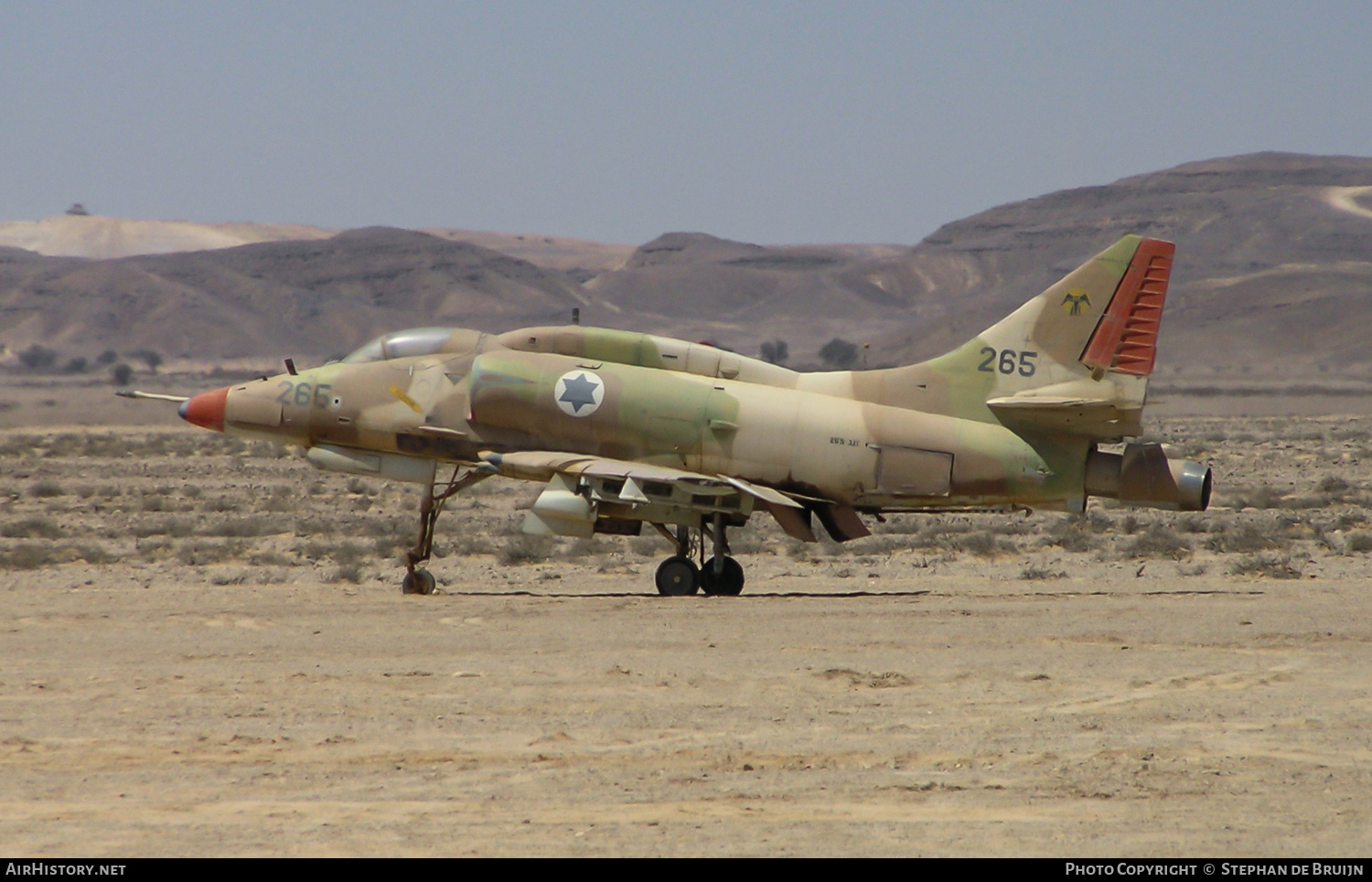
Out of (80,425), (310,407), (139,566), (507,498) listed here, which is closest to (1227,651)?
(310,407)

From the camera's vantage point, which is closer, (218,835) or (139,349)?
(218,835)

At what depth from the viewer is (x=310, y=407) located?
18.4 m

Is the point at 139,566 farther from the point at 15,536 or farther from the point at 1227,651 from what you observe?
the point at 1227,651

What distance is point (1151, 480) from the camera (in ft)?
56.2

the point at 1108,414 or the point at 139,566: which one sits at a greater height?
the point at 1108,414

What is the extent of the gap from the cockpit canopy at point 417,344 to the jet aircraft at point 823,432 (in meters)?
0.50

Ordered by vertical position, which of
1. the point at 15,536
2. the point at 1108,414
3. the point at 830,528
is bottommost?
the point at 15,536

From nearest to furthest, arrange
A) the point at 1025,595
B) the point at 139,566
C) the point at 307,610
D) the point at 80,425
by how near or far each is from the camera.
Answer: the point at 307,610 → the point at 1025,595 → the point at 139,566 → the point at 80,425

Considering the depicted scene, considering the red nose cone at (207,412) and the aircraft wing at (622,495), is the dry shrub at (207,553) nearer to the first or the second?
the red nose cone at (207,412)

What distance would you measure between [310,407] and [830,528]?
6.31 m

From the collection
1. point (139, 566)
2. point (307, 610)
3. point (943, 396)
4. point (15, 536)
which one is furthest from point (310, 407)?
point (15, 536)

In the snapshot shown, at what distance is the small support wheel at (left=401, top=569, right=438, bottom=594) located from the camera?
17828 mm

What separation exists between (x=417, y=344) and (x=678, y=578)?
429 cm
